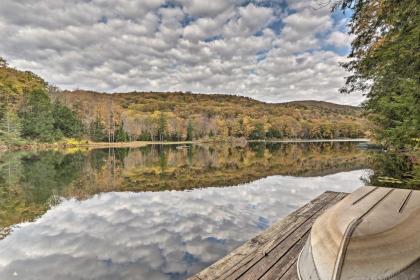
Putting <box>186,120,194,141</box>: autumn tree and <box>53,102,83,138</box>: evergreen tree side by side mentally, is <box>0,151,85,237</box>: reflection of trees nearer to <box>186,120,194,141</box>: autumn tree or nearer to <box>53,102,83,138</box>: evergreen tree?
<box>53,102,83,138</box>: evergreen tree

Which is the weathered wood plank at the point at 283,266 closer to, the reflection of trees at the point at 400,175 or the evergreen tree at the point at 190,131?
the reflection of trees at the point at 400,175

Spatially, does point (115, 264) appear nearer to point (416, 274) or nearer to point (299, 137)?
point (416, 274)

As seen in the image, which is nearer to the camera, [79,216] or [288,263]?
[288,263]

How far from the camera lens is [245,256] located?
3.66 meters

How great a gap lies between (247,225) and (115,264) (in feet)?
11.9

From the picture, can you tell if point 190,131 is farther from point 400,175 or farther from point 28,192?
point 400,175

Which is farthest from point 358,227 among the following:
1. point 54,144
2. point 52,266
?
point 54,144

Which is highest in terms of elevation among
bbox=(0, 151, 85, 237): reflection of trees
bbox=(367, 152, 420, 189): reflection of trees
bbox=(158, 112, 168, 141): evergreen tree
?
bbox=(158, 112, 168, 141): evergreen tree

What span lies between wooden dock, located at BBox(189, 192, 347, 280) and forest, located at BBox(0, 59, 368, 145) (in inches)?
585

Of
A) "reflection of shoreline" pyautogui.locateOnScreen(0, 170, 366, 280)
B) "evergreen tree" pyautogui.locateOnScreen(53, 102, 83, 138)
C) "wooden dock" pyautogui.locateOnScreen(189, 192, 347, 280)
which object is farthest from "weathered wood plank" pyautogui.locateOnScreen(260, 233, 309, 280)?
"evergreen tree" pyautogui.locateOnScreen(53, 102, 83, 138)

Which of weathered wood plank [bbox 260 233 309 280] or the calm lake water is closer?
weathered wood plank [bbox 260 233 309 280]

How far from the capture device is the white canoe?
1.68 metres

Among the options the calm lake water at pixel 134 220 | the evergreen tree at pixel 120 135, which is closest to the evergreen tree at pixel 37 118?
the evergreen tree at pixel 120 135

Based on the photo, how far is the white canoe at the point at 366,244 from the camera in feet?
5.52
